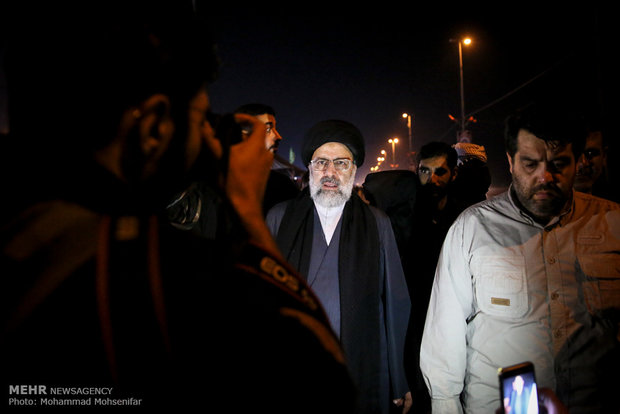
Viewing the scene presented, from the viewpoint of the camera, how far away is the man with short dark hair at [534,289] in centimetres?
185

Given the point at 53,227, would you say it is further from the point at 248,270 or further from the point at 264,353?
the point at 264,353

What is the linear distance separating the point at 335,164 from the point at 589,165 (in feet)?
7.92

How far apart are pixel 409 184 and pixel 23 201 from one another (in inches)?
141

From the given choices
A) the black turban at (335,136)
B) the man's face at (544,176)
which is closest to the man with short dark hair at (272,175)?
the black turban at (335,136)

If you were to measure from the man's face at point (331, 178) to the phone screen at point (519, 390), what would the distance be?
1967mm

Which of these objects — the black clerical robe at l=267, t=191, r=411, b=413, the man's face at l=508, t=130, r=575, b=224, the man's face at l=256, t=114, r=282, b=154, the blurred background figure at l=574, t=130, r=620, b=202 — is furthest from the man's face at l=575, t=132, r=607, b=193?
the man's face at l=256, t=114, r=282, b=154

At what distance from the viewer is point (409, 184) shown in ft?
12.4

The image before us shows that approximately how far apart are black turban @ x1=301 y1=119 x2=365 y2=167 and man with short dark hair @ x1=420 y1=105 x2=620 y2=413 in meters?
1.44

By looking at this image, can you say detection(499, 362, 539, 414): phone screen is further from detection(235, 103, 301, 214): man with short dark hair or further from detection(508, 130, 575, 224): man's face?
detection(235, 103, 301, 214): man with short dark hair

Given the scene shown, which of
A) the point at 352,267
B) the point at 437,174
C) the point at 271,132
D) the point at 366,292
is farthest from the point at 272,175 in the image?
the point at 437,174

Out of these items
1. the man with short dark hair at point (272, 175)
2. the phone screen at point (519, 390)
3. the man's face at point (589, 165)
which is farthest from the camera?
the man with short dark hair at point (272, 175)

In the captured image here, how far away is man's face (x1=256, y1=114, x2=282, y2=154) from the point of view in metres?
3.90

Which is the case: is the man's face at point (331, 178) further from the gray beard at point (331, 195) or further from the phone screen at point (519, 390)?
the phone screen at point (519, 390)

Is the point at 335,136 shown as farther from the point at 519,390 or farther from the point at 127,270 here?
the point at 127,270
